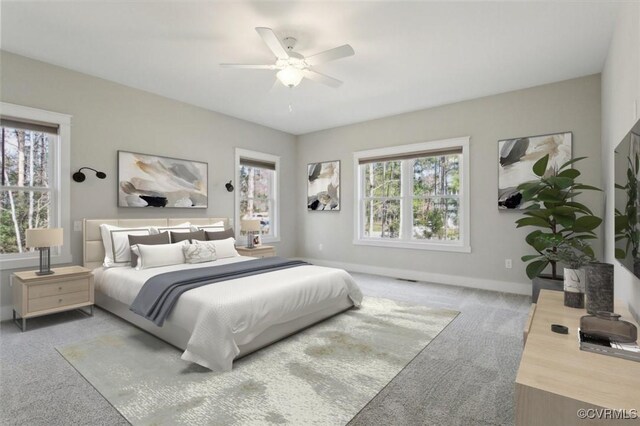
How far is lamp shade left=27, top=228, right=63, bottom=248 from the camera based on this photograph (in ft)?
10.3

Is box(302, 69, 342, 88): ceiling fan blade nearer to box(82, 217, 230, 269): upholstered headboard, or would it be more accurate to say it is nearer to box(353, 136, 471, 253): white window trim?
box(353, 136, 471, 253): white window trim

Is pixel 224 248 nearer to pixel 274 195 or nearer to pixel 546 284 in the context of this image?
pixel 274 195

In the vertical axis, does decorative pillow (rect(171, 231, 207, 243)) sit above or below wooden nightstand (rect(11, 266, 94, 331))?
above

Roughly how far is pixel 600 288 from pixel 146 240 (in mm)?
4259

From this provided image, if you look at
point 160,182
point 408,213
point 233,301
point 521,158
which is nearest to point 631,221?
point 233,301

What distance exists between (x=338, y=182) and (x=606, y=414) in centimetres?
548

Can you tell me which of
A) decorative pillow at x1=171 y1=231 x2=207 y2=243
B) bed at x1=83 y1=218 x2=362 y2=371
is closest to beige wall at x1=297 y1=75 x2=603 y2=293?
bed at x1=83 y1=218 x2=362 y2=371

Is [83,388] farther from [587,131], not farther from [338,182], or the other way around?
[587,131]

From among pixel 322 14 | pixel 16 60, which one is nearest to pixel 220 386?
pixel 322 14

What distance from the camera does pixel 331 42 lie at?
124 inches

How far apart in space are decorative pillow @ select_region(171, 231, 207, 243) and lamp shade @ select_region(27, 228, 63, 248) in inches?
46.3

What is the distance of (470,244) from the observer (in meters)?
4.80

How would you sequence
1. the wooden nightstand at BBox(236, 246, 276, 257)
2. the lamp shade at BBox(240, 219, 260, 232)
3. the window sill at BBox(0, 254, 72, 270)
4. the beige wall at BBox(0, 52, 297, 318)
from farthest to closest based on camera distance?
the lamp shade at BBox(240, 219, 260, 232)
the wooden nightstand at BBox(236, 246, 276, 257)
the beige wall at BBox(0, 52, 297, 318)
the window sill at BBox(0, 254, 72, 270)

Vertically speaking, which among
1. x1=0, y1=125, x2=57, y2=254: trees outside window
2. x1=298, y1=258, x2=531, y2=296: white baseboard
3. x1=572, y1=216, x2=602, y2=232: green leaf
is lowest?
x1=298, y1=258, x2=531, y2=296: white baseboard
